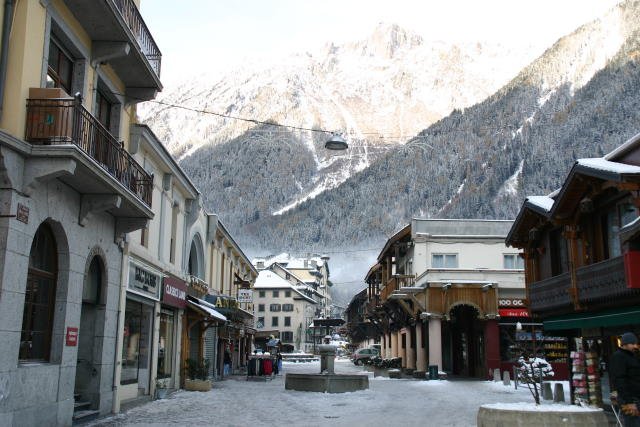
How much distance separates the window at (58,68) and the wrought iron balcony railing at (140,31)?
1458 millimetres

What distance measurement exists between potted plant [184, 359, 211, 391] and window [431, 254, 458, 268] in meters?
16.7

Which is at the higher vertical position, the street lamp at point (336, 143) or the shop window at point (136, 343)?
the street lamp at point (336, 143)

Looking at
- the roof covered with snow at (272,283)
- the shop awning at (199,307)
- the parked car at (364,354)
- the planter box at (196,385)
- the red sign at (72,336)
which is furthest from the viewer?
the roof covered with snow at (272,283)

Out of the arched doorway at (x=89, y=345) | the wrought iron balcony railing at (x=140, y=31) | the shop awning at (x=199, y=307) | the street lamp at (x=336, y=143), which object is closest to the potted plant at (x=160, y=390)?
the shop awning at (x=199, y=307)

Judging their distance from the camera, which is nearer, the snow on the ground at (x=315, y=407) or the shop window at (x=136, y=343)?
the snow on the ground at (x=315, y=407)

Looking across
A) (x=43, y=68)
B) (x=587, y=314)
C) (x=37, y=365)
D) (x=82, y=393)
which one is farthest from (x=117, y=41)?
(x=587, y=314)

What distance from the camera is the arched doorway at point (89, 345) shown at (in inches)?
603

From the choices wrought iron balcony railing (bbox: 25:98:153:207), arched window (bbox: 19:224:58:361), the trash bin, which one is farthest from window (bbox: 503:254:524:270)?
arched window (bbox: 19:224:58:361)

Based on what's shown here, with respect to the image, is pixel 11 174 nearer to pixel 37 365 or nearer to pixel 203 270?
pixel 37 365

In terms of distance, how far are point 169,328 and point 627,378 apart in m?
18.1

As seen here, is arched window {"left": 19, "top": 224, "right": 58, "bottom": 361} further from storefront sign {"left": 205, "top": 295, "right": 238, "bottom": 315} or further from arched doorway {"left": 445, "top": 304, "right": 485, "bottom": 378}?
arched doorway {"left": 445, "top": 304, "right": 485, "bottom": 378}

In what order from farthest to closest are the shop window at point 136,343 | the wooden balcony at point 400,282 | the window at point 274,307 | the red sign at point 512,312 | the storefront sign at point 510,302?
the window at point 274,307 < the wooden balcony at point 400,282 < the storefront sign at point 510,302 < the red sign at point 512,312 < the shop window at point 136,343

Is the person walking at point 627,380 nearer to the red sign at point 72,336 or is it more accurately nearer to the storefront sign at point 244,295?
the red sign at point 72,336

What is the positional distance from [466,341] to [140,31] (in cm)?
2993
